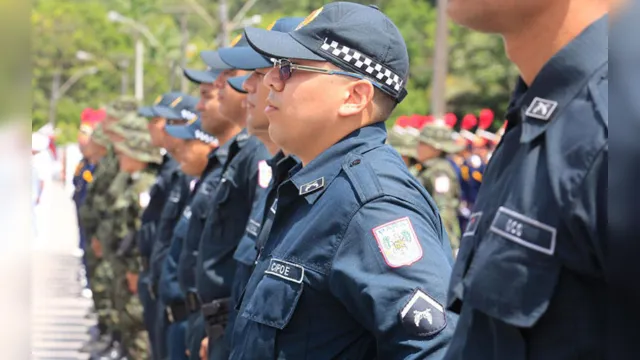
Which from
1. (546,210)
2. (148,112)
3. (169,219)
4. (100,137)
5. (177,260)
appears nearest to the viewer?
(546,210)

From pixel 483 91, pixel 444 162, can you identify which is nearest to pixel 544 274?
pixel 444 162

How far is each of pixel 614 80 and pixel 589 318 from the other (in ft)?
1.40

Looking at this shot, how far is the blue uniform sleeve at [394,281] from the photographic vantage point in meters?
2.72

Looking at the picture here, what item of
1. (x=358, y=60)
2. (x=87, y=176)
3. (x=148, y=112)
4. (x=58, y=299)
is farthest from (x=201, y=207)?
(x=58, y=299)

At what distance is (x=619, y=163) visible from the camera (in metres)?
1.31

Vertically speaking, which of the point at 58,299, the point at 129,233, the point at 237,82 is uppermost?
the point at 237,82

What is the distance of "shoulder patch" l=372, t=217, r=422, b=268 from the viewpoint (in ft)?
9.15

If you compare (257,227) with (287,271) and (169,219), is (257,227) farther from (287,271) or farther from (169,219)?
(169,219)

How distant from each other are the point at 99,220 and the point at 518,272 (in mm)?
9612

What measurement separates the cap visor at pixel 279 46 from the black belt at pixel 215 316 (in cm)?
181

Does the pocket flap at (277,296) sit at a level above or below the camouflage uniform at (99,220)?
above

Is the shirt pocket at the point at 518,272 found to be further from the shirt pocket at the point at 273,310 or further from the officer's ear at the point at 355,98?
the officer's ear at the point at 355,98

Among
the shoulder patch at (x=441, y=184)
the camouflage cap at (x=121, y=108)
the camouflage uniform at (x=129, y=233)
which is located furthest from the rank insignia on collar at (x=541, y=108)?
the shoulder patch at (x=441, y=184)

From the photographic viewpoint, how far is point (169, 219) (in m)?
7.44
